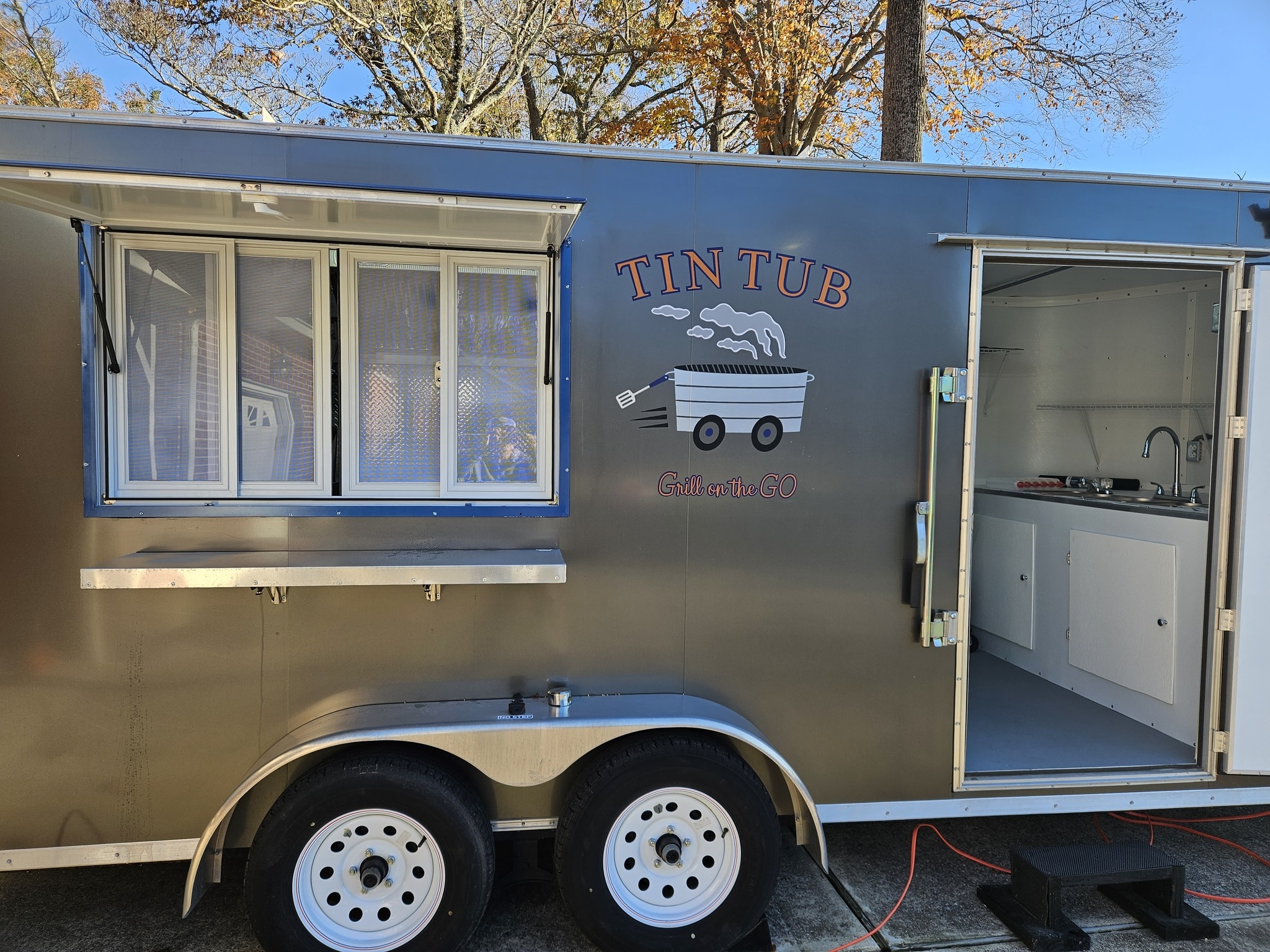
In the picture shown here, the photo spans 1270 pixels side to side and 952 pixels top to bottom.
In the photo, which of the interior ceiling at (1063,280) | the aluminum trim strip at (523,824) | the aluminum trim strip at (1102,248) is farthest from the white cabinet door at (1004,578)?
the aluminum trim strip at (523,824)

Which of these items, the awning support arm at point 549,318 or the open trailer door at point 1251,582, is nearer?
the awning support arm at point 549,318

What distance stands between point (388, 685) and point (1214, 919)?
3.21 m

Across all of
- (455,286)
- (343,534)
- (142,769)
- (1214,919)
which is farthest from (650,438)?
(1214,919)

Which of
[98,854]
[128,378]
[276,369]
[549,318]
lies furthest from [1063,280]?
[98,854]

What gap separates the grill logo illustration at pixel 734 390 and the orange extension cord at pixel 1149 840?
1.85 meters

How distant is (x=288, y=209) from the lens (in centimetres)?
232

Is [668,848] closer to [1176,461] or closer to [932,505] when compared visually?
[932,505]

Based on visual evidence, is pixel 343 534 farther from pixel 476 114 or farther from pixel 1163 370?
pixel 476 114

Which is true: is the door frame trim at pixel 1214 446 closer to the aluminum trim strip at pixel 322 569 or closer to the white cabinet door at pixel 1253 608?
the white cabinet door at pixel 1253 608

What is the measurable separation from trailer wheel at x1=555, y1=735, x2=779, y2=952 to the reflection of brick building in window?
1488 millimetres

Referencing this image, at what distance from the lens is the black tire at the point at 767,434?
273 centimetres

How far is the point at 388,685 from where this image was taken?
261 cm

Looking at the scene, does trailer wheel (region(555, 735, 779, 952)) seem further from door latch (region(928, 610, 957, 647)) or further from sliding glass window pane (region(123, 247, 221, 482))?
sliding glass window pane (region(123, 247, 221, 482))

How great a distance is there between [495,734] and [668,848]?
0.71m
